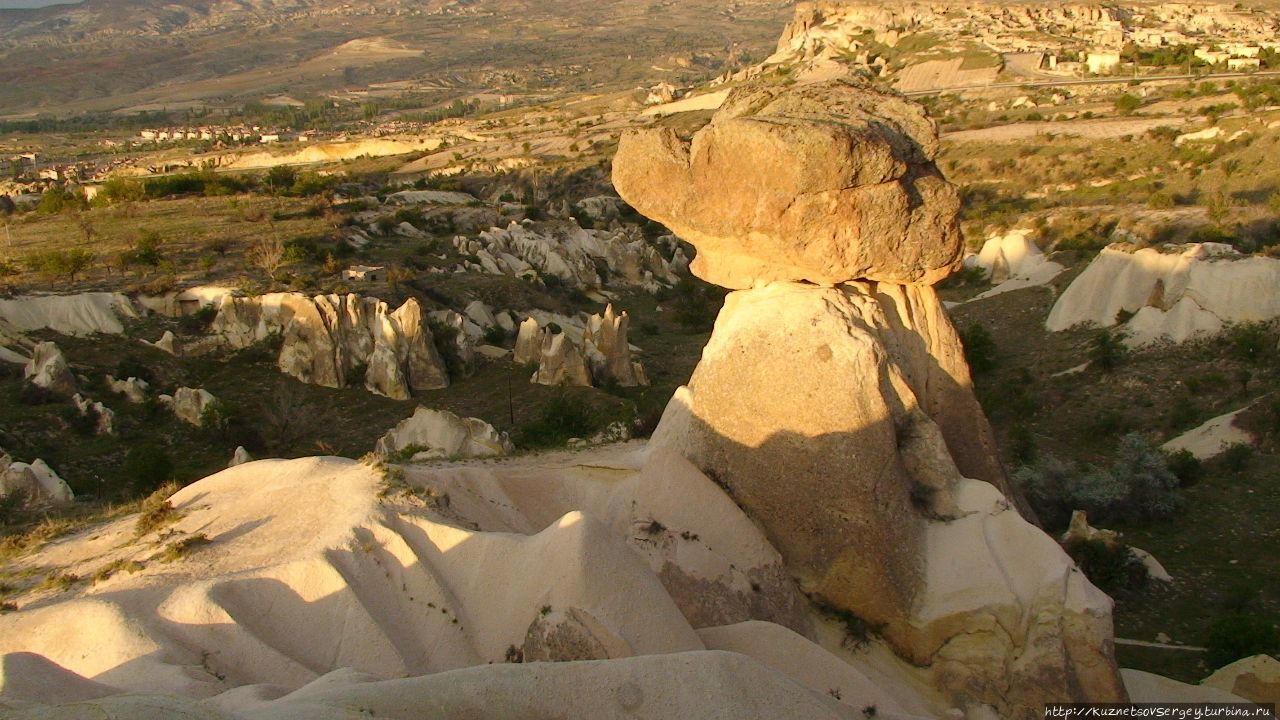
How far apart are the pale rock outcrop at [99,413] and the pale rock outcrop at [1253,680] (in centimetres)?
1779

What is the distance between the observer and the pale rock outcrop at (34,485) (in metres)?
12.9

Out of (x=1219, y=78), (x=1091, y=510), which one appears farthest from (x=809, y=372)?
(x=1219, y=78)

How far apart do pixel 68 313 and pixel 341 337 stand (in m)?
5.93

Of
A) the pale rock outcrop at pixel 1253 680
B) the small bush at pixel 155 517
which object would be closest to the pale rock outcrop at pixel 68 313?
the small bush at pixel 155 517

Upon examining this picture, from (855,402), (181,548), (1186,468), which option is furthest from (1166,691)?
(181,548)

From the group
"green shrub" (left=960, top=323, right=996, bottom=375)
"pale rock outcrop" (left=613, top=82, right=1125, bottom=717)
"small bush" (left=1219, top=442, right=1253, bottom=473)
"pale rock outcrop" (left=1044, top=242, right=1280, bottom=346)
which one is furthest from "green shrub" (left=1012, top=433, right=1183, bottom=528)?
"green shrub" (left=960, top=323, right=996, bottom=375)

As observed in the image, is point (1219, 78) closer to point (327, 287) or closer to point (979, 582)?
point (327, 287)

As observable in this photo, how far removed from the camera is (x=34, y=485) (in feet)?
43.4

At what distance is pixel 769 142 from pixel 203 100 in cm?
14633

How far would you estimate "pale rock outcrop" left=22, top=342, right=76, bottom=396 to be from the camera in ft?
60.3

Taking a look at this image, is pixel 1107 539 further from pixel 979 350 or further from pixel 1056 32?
pixel 1056 32

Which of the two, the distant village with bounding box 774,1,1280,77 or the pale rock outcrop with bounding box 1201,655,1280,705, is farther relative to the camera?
the distant village with bounding box 774,1,1280,77

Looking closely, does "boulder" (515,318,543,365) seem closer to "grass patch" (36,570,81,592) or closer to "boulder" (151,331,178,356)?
"boulder" (151,331,178,356)

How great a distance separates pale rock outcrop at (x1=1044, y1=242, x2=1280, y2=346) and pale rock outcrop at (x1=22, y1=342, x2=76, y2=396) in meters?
21.1
